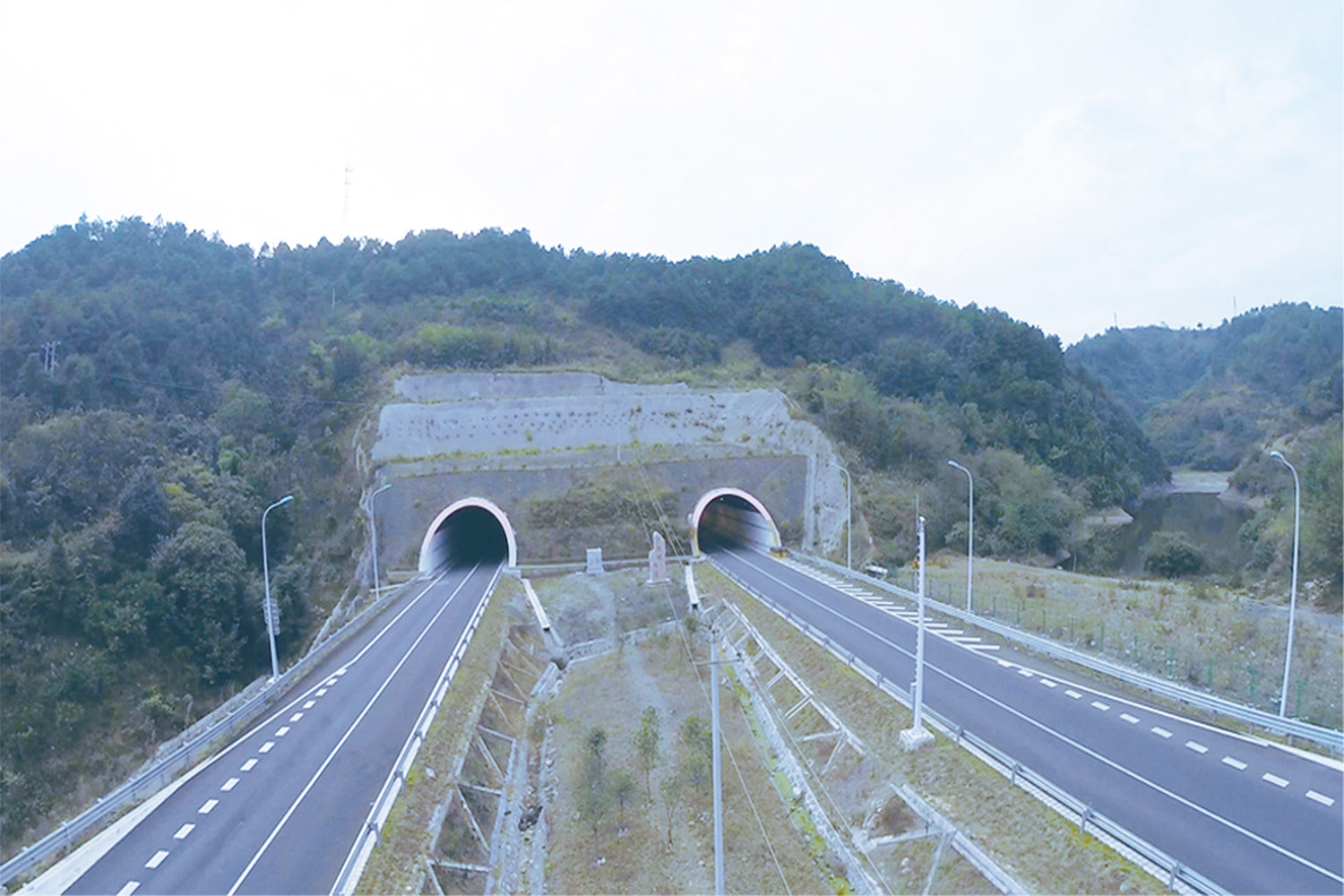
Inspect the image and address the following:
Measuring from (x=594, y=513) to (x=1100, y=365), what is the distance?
120114 mm

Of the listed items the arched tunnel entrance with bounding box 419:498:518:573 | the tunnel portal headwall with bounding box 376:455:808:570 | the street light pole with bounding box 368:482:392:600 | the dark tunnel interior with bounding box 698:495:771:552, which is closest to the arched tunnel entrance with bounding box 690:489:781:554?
the dark tunnel interior with bounding box 698:495:771:552

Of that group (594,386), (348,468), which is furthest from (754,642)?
(594,386)

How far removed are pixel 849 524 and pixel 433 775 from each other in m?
28.4

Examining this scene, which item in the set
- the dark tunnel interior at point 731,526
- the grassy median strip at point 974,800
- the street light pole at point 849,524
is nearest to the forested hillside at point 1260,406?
the street light pole at point 849,524

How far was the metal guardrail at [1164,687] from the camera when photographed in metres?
15.0

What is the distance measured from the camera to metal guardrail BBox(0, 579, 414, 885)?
14.0 m

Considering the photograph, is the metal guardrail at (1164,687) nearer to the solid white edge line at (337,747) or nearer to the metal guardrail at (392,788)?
the metal guardrail at (392,788)

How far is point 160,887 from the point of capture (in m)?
13.2

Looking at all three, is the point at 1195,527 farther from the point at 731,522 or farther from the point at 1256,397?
the point at 1256,397

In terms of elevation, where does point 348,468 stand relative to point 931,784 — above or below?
above

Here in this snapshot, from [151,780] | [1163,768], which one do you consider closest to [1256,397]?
[1163,768]

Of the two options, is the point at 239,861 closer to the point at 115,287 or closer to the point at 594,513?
the point at 594,513

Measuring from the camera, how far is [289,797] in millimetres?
16609

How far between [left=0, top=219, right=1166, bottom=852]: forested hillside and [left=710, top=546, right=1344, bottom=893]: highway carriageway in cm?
2376
